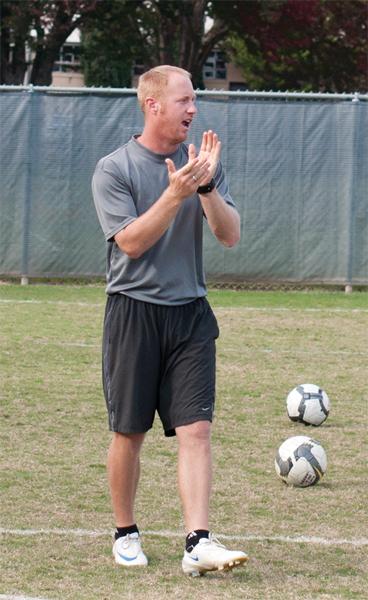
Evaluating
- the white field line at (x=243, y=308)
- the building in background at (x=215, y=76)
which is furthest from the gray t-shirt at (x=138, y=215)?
the building in background at (x=215, y=76)

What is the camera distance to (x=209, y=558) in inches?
216

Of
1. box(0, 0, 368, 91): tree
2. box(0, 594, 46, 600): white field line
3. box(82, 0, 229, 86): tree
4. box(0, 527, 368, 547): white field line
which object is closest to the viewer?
box(0, 594, 46, 600): white field line

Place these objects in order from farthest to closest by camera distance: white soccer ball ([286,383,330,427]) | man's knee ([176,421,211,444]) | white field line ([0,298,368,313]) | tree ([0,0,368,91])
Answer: tree ([0,0,368,91]), white field line ([0,298,368,313]), white soccer ball ([286,383,330,427]), man's knee ([176,421,211,444])

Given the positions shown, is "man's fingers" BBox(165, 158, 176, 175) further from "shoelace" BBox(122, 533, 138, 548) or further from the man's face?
"shoelace" BBox(122, 533, 138, 548)

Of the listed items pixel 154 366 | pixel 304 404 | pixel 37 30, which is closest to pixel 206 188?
pixel 154 366

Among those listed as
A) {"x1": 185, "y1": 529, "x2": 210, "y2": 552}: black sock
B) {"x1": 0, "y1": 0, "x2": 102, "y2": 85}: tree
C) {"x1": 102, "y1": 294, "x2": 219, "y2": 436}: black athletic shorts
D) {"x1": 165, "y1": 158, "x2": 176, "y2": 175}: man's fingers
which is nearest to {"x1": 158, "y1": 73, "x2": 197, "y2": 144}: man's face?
{"x1": 165, "y1": 158, "x2": 176, "y2": 175}: man's fingers

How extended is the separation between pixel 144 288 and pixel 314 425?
3.60 m

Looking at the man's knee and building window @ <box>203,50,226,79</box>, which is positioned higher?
the man's knee

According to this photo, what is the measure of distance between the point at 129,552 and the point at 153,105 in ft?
6.34

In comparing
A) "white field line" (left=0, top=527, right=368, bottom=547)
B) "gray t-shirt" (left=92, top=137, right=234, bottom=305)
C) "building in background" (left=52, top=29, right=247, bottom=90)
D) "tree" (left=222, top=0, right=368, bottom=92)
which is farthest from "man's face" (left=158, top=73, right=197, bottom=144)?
"building in background" (left=52, top=29, right=247, bottom=90)

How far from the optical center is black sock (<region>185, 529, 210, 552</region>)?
556cm

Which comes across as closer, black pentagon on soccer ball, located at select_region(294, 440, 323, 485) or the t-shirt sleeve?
the t-shirt sleeve

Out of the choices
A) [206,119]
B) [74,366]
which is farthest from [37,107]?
[74,366]

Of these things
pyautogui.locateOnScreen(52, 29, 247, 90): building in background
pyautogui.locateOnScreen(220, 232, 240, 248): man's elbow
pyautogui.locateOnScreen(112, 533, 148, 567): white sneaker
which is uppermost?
pyautogui.locateOnScreen(220, 232, 240, 248): man's elbow
